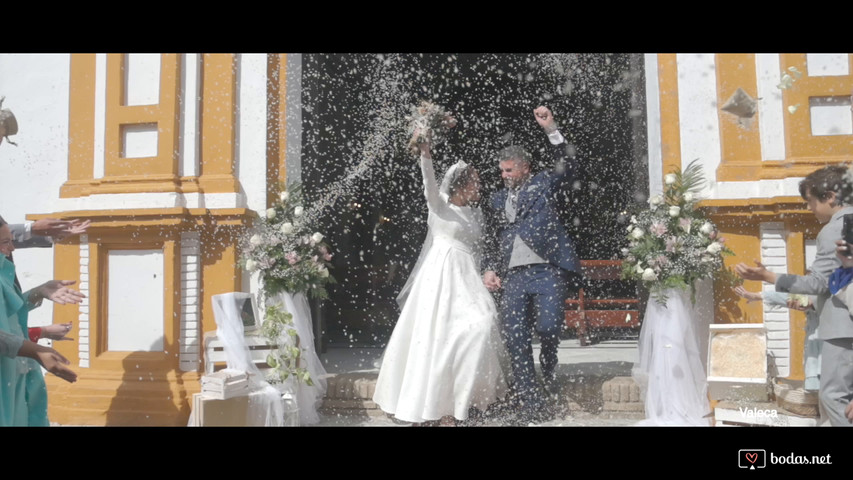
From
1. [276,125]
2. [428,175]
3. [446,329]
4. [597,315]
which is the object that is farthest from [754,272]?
[597,315]

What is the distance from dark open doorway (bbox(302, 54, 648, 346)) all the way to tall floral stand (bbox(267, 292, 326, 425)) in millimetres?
1072

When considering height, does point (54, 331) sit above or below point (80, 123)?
below

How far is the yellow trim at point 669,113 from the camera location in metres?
4.09

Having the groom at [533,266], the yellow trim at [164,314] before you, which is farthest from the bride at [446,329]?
the yellow trim at [164,314]

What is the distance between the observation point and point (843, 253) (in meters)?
2.94

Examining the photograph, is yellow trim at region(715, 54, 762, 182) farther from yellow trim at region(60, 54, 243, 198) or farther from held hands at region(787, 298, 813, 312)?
yellow trim at region(60, 54, 243, 198)

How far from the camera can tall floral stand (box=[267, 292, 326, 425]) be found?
4.03m

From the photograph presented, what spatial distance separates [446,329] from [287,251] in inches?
47.9

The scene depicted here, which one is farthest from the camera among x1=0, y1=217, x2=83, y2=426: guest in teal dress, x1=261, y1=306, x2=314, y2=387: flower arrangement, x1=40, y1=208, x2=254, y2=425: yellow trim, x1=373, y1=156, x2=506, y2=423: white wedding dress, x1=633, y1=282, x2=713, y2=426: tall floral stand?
x1=40, y1=208, x2=254, y2=425: yellow trim

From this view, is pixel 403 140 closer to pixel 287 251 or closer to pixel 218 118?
pixel 218 118

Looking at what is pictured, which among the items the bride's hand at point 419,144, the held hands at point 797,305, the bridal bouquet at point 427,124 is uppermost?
the bridal bouquet at point 427,124

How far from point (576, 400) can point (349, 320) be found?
11.2ft

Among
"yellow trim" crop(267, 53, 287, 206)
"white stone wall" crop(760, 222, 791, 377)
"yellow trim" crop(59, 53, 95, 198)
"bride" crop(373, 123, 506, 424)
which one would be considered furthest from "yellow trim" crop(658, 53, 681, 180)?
"yellow trim" crop(59, 53, 95, 198)

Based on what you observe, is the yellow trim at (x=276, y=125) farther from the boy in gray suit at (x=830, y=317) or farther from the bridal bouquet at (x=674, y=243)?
the boy in gray suit at (x=830, y=317)
